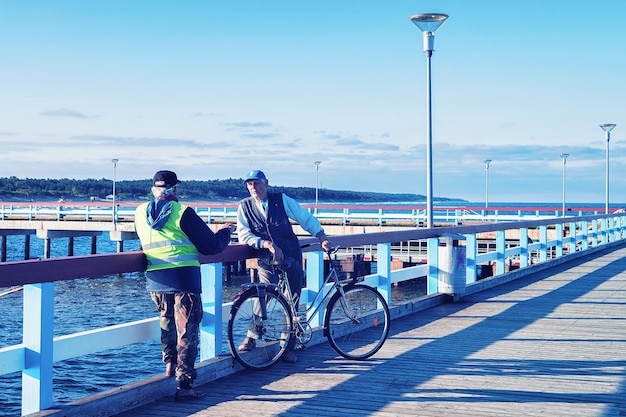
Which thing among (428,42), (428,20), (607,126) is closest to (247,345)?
(428,42)

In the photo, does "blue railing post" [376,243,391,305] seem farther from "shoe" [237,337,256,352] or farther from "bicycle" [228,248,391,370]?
"shoe" [237,337,256,352]

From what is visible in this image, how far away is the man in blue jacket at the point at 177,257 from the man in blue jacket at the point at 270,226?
1141 mm

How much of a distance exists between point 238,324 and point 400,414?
4.88 feet

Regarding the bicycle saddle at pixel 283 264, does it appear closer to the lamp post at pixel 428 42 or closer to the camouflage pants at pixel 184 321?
the camouflage pants at pixel 184 321

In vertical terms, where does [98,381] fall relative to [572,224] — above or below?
below

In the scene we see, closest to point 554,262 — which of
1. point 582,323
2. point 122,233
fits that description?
point 582,323

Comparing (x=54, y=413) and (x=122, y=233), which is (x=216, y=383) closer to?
(x=54, y=413)

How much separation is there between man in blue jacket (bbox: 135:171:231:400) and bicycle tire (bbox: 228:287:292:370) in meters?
0.64

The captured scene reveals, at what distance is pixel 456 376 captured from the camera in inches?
249

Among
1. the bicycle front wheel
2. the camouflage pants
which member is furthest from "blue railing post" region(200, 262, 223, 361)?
the bicycle front wheel

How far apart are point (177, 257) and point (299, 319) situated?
1618 mm

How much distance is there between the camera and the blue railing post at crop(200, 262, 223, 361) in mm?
6094

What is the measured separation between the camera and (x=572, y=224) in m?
20.4

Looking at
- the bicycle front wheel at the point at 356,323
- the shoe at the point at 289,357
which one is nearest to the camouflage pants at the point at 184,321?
the shoe at the point at 289,357
